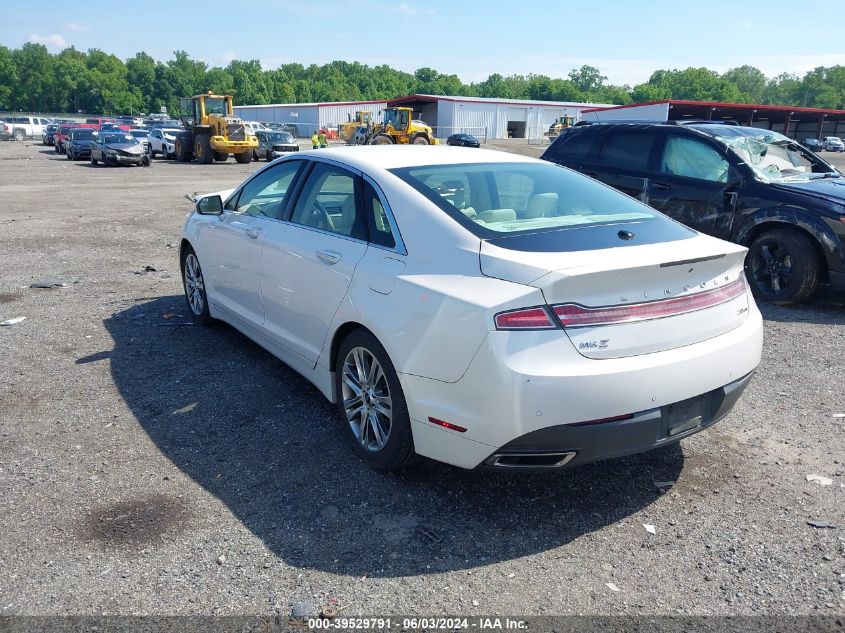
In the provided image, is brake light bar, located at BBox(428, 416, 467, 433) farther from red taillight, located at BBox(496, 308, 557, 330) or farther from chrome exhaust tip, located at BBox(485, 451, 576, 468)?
red taillight, located at BBox(496, 308, 557, 330)

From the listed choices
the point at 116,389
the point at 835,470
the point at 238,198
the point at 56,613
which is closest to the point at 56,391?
the point at 116,389

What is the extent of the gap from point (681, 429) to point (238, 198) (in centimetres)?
378

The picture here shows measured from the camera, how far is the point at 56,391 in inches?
A: 192

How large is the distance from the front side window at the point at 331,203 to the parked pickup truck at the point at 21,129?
2624 inches

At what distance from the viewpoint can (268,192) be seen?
5039 millimetres

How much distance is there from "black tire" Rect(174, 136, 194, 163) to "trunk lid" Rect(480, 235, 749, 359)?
33.1 metres

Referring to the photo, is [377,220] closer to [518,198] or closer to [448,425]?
[518,198]

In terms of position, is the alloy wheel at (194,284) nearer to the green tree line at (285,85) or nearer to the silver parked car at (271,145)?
the silver parked car at (271,145)

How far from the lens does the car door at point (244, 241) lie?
15.9ft

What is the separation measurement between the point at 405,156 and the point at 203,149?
30.2 meters

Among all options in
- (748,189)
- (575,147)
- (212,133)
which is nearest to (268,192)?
(748,189)

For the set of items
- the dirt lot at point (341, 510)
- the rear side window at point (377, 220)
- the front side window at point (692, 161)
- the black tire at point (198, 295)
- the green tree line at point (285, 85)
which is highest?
the green tree line at point (285, 85)

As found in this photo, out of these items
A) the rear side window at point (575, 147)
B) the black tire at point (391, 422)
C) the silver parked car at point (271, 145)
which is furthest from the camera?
the silver parked car at point (271, 145)

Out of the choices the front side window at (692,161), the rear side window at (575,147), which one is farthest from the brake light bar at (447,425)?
the rear side window at (575,147)
